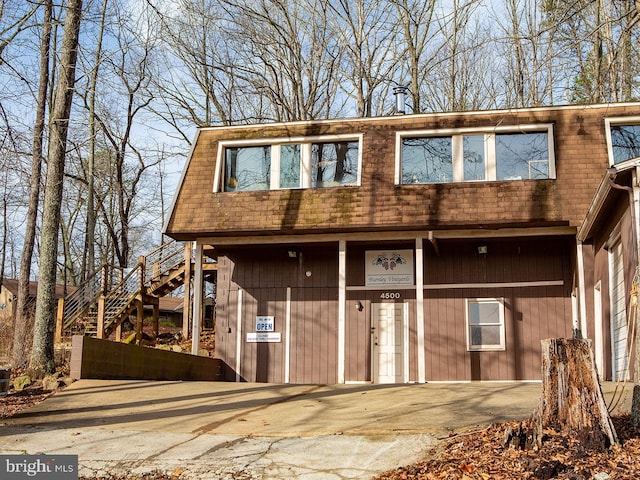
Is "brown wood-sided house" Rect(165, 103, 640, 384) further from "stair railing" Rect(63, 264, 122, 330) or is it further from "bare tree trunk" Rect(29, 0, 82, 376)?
"stair railing" Rect(63, 264, 122, 330)

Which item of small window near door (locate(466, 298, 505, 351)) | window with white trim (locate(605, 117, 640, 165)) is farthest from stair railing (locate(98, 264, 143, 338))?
window with white trim (locate(605, 117, 640, 165))

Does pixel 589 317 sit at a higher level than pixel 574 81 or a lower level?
lower

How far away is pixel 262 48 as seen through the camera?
25.1m

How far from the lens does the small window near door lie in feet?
47.4

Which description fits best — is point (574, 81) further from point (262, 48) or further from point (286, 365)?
point (286, 365)

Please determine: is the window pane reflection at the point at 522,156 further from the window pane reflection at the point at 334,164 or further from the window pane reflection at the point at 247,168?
the window pane reflection at the point at 247,168

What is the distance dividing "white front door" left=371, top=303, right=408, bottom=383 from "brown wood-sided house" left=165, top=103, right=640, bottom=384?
0.10ft

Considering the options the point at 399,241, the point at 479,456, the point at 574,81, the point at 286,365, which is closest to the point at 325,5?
the point at 574,81

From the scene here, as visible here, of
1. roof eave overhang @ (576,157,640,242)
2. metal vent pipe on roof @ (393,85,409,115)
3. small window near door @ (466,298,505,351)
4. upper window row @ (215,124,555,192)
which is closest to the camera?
roof eave overhang @ (576,157,640,242)

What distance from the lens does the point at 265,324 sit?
15453 millimetres

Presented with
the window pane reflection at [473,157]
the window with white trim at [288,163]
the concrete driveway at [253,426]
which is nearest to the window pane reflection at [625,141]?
the window pane reflection at [473,157]

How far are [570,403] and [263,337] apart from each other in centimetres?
1028

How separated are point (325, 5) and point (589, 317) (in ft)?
51.0

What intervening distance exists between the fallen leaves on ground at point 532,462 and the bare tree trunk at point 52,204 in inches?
326
